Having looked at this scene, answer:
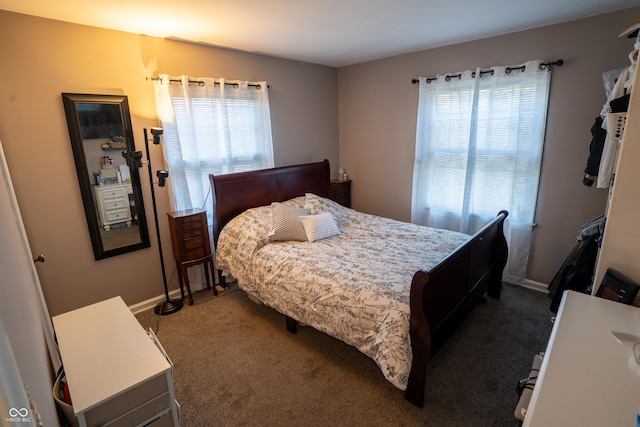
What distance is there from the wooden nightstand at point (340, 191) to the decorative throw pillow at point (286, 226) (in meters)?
1.34

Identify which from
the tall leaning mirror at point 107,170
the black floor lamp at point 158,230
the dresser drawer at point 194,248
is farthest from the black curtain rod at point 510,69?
the tall leaning mirror at point 107,170

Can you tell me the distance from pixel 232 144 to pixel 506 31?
296 cm

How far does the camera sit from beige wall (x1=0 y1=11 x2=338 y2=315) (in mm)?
2287

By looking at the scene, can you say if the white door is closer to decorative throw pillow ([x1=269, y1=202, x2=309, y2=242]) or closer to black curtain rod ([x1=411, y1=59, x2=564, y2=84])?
decorative throw pillow ([x1=269, y1=202, x2=309, y2=242])

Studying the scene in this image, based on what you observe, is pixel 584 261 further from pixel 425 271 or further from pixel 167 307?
pixel 167 307

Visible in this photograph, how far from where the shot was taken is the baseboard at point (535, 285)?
128 inches

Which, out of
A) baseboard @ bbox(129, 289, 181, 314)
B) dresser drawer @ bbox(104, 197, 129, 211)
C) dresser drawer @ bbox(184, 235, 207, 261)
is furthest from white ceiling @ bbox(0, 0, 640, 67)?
baseboard @ bbox(129, 289, 181, 314)

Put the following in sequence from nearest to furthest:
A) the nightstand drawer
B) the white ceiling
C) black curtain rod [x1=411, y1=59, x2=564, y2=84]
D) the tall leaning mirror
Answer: the nightstand drawer → the white ceiling → the tall leaning mirror → black curtain rod [x1=411, y1=59, x2=564, y2=84]

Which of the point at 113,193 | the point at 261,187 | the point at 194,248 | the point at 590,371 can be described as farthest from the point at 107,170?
the point at 590,371

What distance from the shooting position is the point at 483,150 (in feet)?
11.0

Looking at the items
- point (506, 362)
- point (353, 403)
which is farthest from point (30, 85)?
point (506, 362)

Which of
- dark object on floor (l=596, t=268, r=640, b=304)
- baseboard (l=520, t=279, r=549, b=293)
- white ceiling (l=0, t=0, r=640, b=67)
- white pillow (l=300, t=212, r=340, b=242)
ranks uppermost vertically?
white ceiling (l=0, t=0, r=640, b=67)

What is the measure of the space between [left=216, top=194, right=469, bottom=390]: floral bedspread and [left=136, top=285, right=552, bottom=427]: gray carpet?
0.90 ft

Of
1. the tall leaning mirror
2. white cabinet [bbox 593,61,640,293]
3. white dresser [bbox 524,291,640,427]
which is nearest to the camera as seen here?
white dresser [bbox 524,291,640,427]
